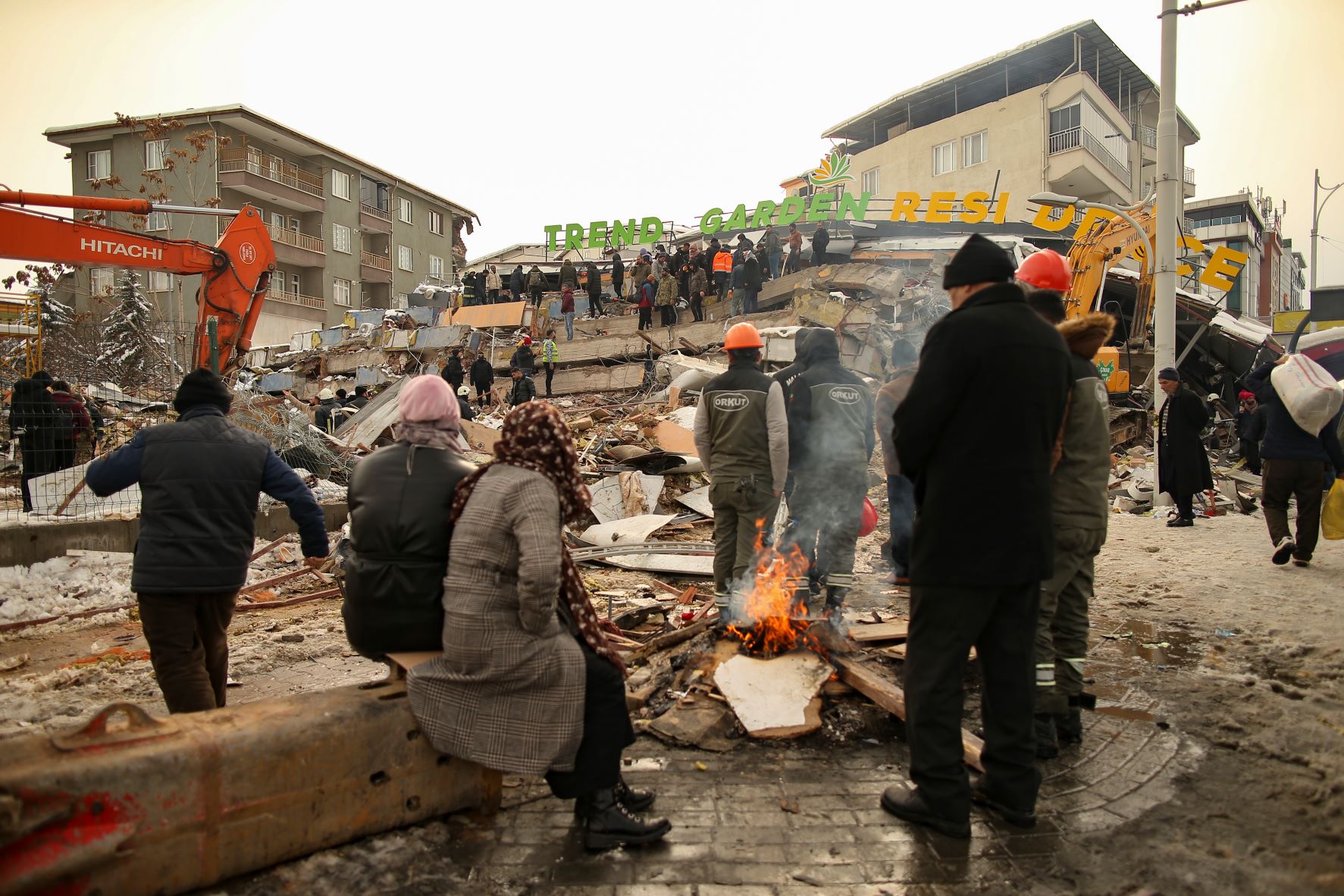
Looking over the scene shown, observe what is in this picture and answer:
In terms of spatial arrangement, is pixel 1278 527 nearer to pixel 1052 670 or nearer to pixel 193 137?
pixel 1052 670

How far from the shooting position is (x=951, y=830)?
292 centimetres

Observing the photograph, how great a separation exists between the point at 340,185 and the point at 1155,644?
4305cm

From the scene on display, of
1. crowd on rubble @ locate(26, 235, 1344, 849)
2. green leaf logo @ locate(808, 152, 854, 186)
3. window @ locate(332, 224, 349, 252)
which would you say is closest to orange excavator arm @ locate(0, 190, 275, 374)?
crowd on rubble @ locate(26, 235, 1344, 849)

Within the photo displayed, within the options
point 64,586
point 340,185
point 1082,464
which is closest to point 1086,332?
point 1082,464

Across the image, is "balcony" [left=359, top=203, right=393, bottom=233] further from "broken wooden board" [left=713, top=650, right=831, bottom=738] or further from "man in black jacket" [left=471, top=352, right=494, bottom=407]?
"broken wooden board" [left=713, top=650, right=831, bottom=738]

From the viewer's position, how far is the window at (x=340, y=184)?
39562 millimetres

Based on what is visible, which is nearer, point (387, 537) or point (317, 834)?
point (317, 834)

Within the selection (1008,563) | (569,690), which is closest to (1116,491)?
(1008,563)

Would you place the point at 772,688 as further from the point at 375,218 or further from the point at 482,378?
the point at 375,218

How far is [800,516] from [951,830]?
3116 millimetres

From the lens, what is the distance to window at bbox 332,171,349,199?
1558 inches

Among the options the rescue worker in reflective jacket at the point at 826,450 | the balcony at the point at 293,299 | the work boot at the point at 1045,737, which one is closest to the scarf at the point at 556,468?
the work boot at the point at 1045,737

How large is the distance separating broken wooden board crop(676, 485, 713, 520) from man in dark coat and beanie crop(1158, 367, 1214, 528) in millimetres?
5670

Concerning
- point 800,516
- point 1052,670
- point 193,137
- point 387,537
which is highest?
point 193,137
